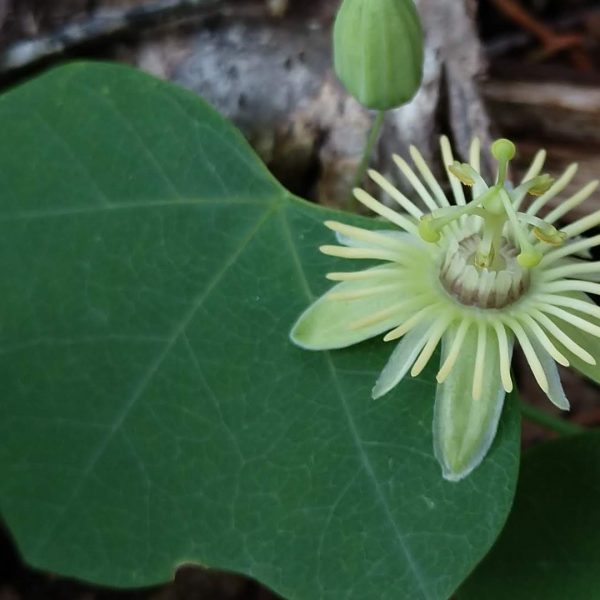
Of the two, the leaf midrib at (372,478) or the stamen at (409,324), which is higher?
the stamen at (409,324)

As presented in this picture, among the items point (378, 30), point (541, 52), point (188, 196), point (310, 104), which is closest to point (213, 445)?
point (188, 196)

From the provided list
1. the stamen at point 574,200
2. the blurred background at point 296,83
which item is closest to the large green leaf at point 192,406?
the stamen at point 574,200

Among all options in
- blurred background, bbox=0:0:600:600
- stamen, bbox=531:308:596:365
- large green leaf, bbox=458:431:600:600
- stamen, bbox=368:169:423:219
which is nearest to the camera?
stamen, bbox=531:308:596:365

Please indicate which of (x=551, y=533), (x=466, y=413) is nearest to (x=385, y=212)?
(x=466, y=413)

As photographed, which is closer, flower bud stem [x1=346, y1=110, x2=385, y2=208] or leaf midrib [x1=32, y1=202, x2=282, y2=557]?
leaf midrib [x1=32, y1=202, x2=282, y2=557]

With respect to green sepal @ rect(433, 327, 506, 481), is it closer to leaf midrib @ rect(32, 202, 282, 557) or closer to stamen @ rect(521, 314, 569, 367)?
stamen @ rect(521, 314, 569, 367)

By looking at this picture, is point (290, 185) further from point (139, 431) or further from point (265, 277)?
point (139, 431)

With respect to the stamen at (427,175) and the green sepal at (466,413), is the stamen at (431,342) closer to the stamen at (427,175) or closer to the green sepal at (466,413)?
the green sepal at (466,413)

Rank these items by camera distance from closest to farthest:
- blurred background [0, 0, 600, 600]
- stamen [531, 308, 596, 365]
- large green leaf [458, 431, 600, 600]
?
stamen [531, 308, 596, 365] → large green leaf [458, 431, 600, 600] → blurred background [0, 0, 600, 600]

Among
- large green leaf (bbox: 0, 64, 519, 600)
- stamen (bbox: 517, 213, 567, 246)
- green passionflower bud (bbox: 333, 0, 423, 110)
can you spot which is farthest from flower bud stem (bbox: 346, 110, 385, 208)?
stamen (bbox: 517, 213, 567, 246)
